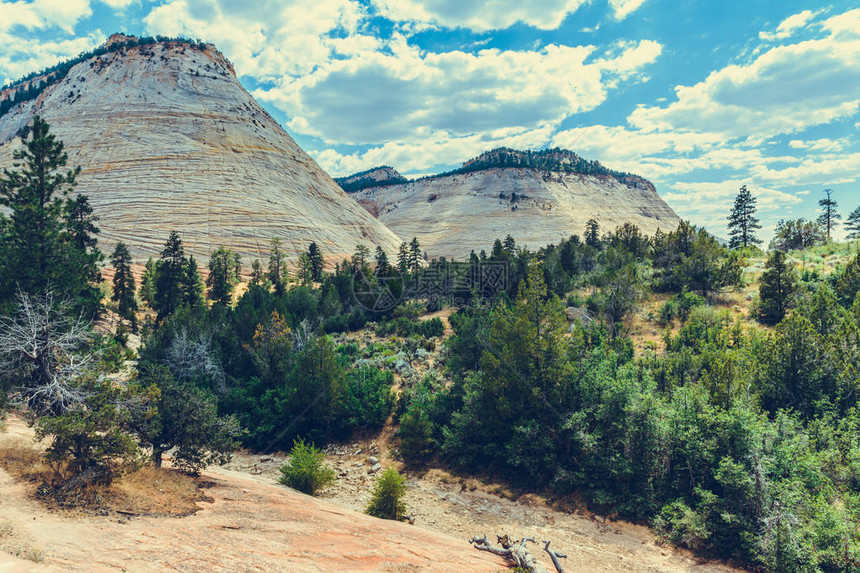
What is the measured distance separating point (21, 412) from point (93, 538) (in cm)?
1311

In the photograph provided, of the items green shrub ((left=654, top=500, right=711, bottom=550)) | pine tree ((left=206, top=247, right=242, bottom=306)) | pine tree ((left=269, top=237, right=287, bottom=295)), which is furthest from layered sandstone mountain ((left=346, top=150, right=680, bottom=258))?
green shrub ((left=654, top=500, right=711, bottom=550))

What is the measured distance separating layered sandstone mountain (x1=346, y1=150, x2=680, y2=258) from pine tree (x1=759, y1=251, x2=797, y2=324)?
87.5m

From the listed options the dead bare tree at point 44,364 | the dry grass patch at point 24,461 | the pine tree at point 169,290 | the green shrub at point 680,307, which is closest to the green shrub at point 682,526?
the dry grass patch at point 24,461

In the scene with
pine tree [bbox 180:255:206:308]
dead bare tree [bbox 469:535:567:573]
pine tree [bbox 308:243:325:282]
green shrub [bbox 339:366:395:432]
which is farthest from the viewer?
pine tree [bbox 308:243:325:282]

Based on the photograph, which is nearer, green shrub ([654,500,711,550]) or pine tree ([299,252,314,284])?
green shrub ([654,500,711,550])

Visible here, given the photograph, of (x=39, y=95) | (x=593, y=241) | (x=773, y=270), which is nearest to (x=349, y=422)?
(x=773, y=270)

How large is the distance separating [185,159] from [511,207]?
89.6m

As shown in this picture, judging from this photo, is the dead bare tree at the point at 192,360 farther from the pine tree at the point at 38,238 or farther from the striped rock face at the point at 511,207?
the striped rock face at the point at 511,207

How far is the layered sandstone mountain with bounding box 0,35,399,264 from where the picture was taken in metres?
74.1

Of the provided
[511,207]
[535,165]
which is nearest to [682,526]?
[511,207]

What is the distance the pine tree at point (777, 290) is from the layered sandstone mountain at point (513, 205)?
287ft

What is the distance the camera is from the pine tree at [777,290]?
1110 inches

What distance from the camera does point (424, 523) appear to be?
683 inches

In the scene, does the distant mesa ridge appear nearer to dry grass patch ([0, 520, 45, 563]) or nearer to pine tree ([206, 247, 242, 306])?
pine tree ([206, 247, 242, 306])
